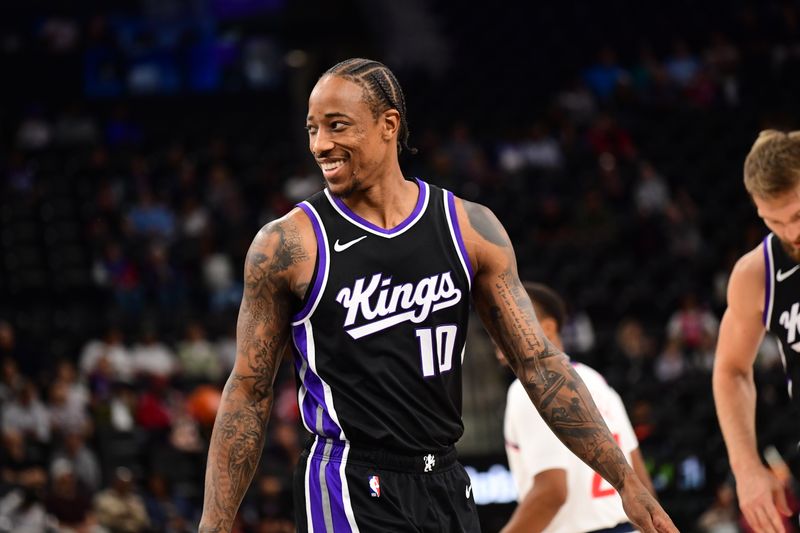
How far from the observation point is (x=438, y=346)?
357 cm

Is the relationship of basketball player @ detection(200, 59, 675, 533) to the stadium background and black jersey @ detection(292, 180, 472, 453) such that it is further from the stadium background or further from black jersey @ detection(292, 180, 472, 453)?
the stadium background

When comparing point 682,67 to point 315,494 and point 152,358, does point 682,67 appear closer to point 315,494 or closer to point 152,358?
point 152,358

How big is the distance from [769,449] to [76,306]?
9.64m

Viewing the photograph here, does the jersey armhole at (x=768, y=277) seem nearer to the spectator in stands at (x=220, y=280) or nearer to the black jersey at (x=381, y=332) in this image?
the black jersey at (x=381, y=332)

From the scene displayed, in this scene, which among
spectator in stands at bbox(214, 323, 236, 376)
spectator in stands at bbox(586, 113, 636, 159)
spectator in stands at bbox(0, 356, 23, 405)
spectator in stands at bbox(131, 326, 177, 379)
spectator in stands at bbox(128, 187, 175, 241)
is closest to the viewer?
spectator in stands at bbox(0, 356, 23, 405)

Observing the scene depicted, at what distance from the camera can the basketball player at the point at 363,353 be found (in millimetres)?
3486

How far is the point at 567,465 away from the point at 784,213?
1.36 metres

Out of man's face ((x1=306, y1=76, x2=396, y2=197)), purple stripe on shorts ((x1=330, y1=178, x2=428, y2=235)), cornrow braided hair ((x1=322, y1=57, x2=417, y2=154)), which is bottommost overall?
purple stripe on shorts ((x1=330, y1=178, x2=428, y2=235))

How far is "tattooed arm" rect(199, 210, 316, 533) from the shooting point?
3.48m

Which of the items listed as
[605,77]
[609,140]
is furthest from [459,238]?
[605,77]

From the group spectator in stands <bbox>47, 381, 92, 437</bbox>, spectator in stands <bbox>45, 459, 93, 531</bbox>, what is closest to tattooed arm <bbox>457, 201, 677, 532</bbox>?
spectator in stands <bbox>45, 459, 93, 531</bbox>

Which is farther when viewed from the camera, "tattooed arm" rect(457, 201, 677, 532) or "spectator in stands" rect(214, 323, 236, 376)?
"spectator in stands" rect(214, 323, 236, 376)

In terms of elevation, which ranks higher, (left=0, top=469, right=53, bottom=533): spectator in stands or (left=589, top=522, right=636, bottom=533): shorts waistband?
(left=589, top=522, right=636, bottom=533): shorts waistband

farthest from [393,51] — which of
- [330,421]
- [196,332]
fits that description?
[330,421]
